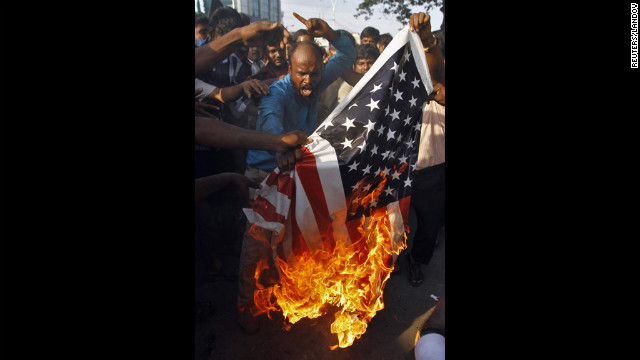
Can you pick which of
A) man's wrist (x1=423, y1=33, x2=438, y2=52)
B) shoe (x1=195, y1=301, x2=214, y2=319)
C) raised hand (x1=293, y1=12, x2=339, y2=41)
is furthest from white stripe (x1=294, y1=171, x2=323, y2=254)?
man's wrist (x1=423, y1=33, x2=438, y2=52)

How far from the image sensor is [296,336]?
3.07 meters

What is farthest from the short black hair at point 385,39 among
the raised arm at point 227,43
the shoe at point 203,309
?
the shoe at point 203,309

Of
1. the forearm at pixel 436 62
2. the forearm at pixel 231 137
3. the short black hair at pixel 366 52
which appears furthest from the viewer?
the short black hair at pixel 366 52

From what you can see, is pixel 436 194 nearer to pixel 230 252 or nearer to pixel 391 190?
pixel 391 190

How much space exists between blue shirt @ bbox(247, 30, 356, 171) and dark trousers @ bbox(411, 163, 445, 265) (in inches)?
53.5

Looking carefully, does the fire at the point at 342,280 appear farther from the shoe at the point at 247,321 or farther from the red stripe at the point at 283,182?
the red stripe at the point at 283,182

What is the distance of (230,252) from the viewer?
372cm

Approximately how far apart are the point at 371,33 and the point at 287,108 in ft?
5.81

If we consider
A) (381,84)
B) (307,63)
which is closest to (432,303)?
(381,84)

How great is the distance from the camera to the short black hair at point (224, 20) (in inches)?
148

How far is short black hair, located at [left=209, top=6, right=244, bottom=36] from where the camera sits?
12.3 feet

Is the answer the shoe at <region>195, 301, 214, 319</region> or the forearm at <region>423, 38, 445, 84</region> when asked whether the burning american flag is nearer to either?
the forearm at <region>423, 38, 445, 84</region>

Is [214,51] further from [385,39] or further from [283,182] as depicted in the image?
[385,39]

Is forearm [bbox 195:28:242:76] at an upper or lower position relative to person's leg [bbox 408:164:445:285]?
upper
